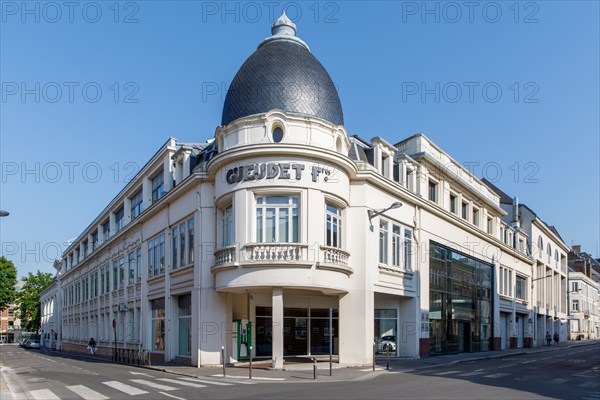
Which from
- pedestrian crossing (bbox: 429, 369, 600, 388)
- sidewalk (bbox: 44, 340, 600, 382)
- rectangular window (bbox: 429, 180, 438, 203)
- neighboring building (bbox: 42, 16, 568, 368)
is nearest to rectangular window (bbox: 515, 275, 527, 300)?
neighboring building (bbox: 42, 16, 568, 368)

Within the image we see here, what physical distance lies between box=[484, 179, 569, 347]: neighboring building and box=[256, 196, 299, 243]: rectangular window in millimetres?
32865

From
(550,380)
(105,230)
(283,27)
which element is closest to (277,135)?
(283,27)

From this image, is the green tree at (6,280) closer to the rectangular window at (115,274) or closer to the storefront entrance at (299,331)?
the rectangular window at (115,274)

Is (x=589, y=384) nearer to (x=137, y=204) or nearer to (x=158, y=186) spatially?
(x=158, y=186)

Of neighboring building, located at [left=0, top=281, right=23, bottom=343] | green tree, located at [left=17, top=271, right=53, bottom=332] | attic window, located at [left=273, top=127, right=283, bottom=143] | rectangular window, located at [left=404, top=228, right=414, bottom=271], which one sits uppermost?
attic window, located at [left=273, top=127, right=283, bottom=143]

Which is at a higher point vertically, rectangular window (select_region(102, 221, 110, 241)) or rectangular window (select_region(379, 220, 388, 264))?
rectangular window (select_region(102, 221, 110, 241))

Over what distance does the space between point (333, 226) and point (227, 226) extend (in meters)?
4.72

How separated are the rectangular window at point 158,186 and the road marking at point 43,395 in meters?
19.9

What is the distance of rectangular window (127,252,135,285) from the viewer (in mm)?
42719

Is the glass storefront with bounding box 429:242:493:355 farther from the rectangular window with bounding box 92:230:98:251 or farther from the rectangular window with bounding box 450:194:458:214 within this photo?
the rectangular window with bounding box 92:230:98:251

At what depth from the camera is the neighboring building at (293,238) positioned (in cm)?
2653

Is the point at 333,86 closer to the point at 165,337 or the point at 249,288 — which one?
the point at 249,288

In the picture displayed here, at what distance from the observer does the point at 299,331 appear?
3219cm

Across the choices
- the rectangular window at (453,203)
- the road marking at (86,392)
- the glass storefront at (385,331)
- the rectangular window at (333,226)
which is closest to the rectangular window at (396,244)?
the glass storefront at (385,331)
